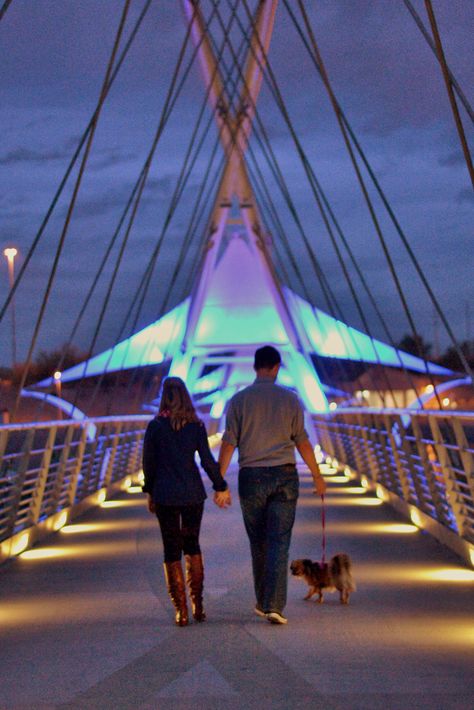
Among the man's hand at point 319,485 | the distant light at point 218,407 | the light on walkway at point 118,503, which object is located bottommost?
the man's hand at point 319,485

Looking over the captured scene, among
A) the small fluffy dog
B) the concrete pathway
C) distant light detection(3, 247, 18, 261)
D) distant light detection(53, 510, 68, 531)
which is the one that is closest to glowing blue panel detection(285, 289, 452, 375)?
distant light detection(3, 247, 18, 261)

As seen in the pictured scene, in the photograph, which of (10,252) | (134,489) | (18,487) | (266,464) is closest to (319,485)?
(266,464)

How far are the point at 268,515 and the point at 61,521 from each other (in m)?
8.14

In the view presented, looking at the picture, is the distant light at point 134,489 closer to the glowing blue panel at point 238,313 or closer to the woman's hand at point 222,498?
the woman's hand at point 222,498

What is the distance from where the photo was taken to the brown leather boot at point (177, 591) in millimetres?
8312

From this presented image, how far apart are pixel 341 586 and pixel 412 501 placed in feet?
24.8

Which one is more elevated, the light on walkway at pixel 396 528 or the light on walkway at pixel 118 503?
the light on walkway at pixel 118 503

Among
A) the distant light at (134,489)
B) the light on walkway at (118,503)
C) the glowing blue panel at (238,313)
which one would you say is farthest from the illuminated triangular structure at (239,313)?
→ the light on walkway at (118,503)

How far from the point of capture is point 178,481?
8.52 metres

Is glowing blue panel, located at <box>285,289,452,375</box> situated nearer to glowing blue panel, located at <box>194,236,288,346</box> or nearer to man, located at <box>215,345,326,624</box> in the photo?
glowing blue panel, located at <box>194,236,288,346</box>

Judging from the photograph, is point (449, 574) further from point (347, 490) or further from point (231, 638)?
point (347, 490)

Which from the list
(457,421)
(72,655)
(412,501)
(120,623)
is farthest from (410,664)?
(412,501)

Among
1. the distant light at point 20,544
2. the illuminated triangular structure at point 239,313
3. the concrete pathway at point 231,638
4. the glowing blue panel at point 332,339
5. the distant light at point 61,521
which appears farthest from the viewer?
the glowing blue panel at point 332,339

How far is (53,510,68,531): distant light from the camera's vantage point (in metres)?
15.9
